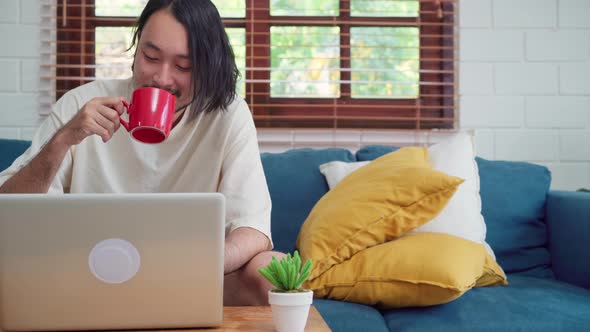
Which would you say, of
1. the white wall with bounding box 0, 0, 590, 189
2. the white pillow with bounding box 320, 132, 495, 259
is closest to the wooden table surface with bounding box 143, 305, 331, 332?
the white pillow with bounding box 320, 132, 495, 259

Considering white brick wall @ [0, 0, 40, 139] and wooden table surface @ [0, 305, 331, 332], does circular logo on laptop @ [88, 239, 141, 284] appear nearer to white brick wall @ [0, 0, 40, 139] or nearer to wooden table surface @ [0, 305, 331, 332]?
wooden table surface @ [0, 305, 331, 332]

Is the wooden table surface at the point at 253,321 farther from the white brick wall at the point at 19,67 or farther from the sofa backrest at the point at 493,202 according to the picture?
the white brick wall at the point at 19,67

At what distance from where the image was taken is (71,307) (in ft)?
→ 3.45

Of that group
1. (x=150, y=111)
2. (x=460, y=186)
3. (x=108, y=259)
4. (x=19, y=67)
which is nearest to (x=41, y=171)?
(x=150, y=111)

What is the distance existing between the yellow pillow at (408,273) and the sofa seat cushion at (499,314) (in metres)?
0.04

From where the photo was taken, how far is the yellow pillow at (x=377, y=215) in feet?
6.21

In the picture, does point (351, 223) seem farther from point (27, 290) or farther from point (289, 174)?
point (27, 290)

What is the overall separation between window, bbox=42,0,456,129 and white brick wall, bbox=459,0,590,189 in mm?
87

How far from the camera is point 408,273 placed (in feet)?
5.79

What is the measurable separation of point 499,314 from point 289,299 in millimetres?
817

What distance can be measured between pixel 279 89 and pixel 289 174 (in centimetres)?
65

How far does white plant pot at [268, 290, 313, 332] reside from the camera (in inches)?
42.6

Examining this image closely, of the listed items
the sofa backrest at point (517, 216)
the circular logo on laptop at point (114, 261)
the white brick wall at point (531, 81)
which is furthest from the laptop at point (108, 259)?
the white brick wall at point (531, 81)

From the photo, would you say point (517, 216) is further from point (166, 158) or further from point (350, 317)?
point (166, 158)
